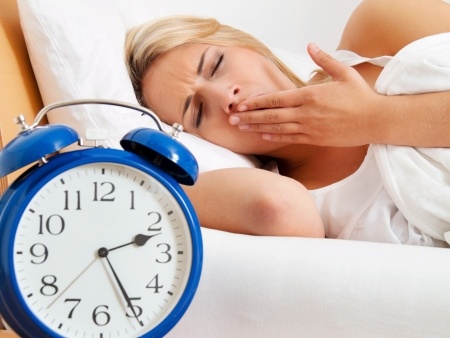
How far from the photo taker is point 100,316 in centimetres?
67

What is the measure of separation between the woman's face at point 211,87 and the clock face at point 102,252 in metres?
0.63

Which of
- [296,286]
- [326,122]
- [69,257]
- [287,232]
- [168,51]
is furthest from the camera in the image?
[168,51]

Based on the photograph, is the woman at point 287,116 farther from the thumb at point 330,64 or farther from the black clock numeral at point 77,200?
the black clock numeral at point 77,200

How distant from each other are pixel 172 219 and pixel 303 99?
0.61m

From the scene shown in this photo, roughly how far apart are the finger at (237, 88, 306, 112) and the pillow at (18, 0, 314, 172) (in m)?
0.12

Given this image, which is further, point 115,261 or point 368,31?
point 368,31

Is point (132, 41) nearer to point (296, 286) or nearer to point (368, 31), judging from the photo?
point (368, 31)

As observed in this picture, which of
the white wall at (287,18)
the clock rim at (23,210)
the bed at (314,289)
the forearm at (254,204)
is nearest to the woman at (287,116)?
the forearm at (254,204)

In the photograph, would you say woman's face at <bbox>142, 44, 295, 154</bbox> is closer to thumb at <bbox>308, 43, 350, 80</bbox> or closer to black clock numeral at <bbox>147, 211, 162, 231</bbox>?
thumb at <bbox>308, 43, 350, 80</bbox>

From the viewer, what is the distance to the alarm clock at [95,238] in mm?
644

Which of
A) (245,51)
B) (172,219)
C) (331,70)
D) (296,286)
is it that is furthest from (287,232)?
(245,51)

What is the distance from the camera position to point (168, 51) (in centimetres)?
140

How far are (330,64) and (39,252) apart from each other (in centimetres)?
75

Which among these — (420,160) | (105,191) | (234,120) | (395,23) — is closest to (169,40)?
(234,120)
